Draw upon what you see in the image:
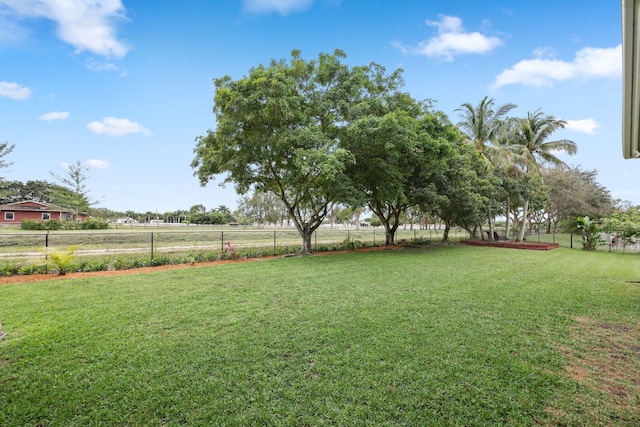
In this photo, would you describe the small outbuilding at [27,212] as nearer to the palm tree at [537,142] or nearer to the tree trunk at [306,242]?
the tree trunk at [306,242]

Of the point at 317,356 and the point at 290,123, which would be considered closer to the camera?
the point at 317,356

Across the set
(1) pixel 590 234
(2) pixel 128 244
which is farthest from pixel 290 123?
(1) pixel 590 234

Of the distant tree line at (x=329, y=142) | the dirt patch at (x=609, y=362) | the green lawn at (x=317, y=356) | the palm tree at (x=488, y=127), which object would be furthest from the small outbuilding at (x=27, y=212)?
the dirt patch at (x=609, y=362)

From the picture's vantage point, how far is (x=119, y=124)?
23922 millimetres

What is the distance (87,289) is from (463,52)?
598 inches

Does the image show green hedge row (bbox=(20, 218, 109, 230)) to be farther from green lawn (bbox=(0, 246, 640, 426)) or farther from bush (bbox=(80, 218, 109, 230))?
green lawn (bbox=(0, 246, 640, 426))

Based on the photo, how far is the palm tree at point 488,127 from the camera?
18875 mm

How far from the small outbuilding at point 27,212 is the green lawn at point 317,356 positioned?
126 ft

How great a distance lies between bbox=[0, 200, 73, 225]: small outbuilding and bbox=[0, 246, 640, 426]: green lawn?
38304mm

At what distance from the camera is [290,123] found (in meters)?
11.6

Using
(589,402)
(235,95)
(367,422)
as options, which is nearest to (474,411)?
(367,422)

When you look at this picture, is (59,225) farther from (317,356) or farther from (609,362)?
(609,362)

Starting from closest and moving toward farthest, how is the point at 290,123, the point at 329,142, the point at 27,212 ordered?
the point at 329,142, the point at 290,123, the point at 27,212

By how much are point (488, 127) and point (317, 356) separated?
69.2ft
